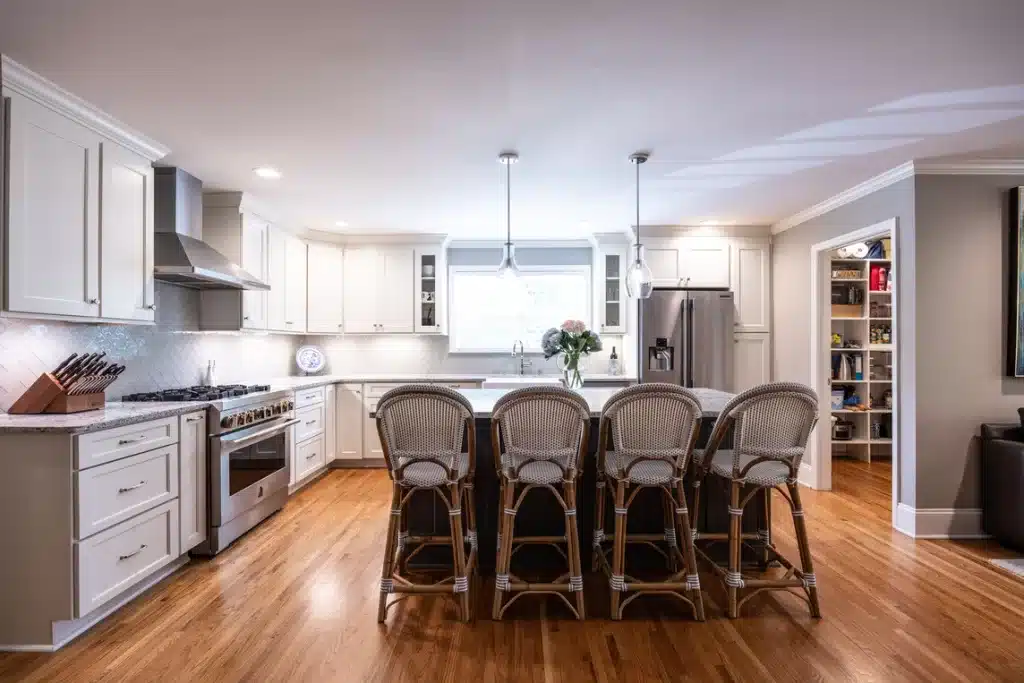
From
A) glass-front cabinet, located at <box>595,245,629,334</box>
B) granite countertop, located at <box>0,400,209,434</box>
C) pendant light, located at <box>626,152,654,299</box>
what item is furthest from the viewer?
glass-front cabinet, located at <box>595,245,629,334</box>

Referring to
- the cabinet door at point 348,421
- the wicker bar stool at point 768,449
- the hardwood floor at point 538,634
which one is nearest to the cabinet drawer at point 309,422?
the cabinet door at point 348,421

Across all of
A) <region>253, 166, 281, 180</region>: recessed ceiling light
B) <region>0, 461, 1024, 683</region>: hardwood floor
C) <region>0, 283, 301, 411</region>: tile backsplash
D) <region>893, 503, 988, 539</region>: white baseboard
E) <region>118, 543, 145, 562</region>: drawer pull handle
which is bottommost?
<region>0, 461, 1024, 683</region>: hardwood floor

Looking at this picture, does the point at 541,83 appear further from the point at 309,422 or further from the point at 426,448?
the point at 309,422

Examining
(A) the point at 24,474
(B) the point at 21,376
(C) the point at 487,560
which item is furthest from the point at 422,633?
(B) the point at 21,376

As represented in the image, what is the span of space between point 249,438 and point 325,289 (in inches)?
98.9

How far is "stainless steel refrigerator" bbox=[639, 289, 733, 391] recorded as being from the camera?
207 inches

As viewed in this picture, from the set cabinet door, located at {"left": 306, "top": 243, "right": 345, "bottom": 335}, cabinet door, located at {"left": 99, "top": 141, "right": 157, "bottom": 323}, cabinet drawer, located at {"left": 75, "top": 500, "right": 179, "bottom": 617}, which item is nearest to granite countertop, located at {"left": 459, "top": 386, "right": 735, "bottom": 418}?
cabinet drawer, located at {"left": 75, "top": 500, "right": 179, "bottom": 617}

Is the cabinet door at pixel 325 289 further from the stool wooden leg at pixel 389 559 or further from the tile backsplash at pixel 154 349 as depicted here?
the stool wooden leg at pixel 389 559

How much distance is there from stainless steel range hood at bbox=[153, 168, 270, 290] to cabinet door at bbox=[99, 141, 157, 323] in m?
0.20

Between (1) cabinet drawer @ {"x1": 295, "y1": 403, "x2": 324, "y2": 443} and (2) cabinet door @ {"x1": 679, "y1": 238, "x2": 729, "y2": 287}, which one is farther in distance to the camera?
(2) cabinet door @ {"x1": 679, "y1": 238, "x2": 729, "y2": 287}

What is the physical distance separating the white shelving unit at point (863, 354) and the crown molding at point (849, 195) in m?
1.15

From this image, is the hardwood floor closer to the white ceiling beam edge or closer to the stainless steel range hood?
the stainless steel range hood

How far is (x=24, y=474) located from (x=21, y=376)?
28.4 inches

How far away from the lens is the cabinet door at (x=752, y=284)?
546cm
